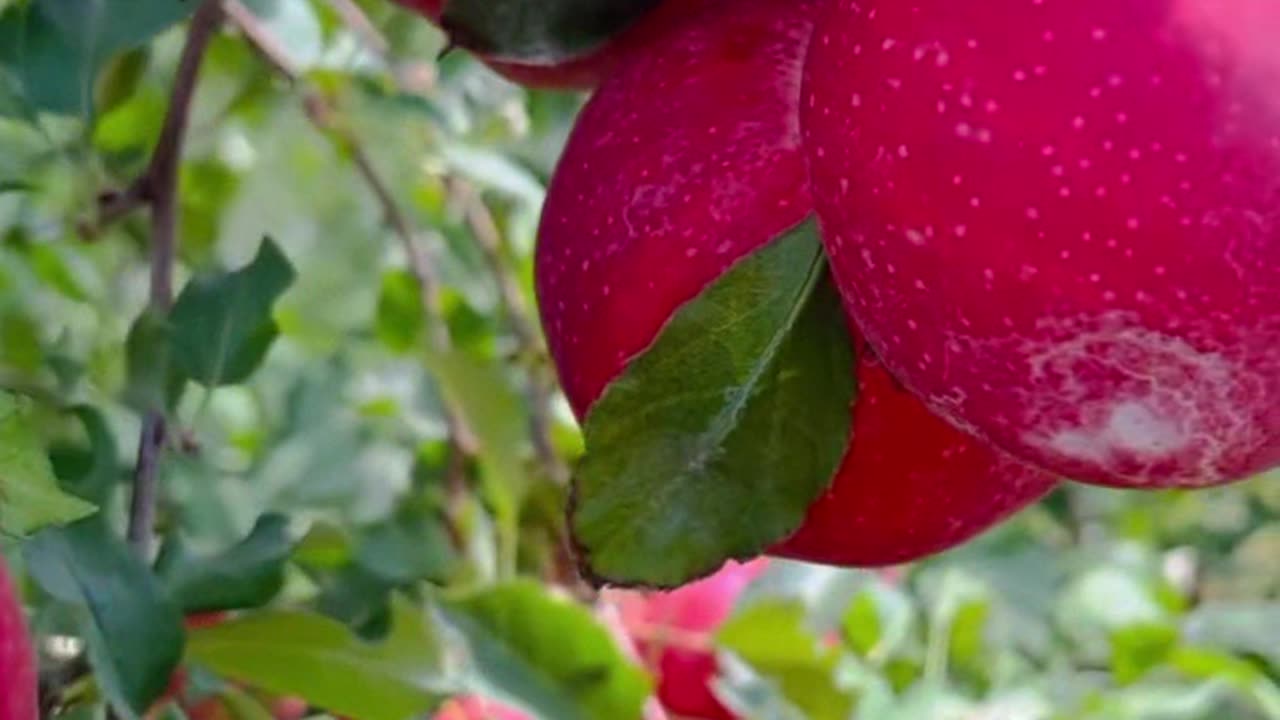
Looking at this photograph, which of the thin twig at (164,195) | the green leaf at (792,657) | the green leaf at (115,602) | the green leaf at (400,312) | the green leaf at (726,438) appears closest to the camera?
the green leaf at (726,438)

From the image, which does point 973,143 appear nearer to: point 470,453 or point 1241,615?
point 470,453

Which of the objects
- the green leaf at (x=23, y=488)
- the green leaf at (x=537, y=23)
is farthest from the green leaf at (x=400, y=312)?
the green leaf at (x=23, y=488)

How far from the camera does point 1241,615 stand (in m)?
1.39

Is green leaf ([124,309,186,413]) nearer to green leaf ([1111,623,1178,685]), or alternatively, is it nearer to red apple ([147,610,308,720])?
red apple ([147,610,308,720])

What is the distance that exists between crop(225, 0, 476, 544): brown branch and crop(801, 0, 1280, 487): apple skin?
0.58 m

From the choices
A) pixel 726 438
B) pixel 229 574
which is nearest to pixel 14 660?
pixel 726 438

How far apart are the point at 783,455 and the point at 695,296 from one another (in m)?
0.05

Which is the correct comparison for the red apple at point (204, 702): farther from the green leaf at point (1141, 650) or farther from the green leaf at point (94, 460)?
the green leaf at point (1141, 650)

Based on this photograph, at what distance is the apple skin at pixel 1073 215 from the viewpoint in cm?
50

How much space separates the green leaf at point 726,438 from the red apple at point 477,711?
0.36 m

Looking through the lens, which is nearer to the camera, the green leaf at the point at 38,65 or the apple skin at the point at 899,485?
the apple skin at the point at 899,485

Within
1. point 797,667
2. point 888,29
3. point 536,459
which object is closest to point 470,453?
point 536,459

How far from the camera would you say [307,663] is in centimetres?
83

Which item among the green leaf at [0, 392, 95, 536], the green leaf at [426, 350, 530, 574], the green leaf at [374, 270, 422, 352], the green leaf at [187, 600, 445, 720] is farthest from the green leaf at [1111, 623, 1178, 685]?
the green leaf at [0, 392, 95, 536]
